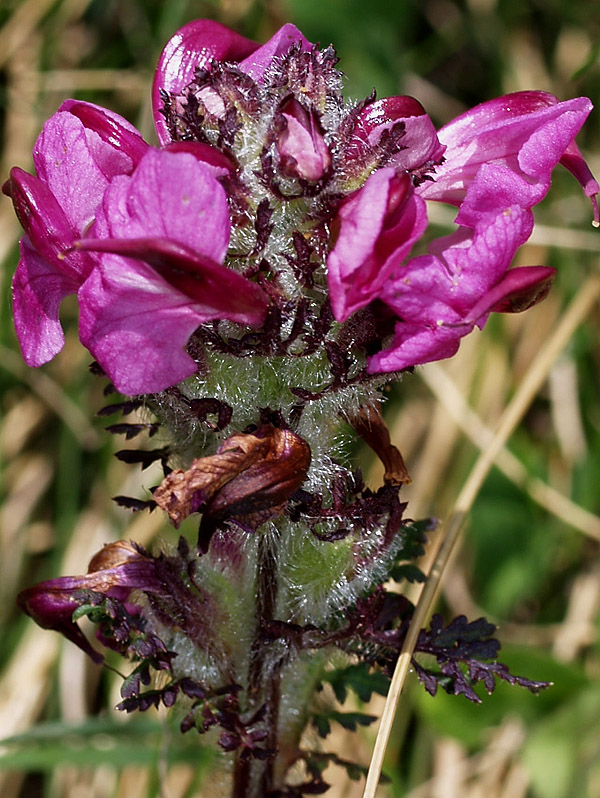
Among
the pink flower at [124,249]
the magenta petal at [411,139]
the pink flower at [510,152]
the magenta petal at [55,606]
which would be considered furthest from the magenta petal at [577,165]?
the magenta petal at [55,606]

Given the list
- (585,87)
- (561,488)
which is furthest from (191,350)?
(585,87)

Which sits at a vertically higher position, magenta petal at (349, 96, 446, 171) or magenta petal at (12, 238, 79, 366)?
magenta petal at (349, 96, 446, 171)

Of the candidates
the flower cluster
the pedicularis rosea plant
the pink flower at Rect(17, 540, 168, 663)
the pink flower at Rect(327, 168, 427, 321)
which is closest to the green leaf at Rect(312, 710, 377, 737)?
the pedicularis rosea plant

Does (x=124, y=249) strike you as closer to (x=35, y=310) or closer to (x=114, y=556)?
(x=35, y=310)

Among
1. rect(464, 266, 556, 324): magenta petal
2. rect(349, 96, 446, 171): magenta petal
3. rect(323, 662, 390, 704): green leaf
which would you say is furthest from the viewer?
rect(323, 662, 390, 704): green leaf

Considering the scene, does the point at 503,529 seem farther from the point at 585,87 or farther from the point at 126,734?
the point at 585,87

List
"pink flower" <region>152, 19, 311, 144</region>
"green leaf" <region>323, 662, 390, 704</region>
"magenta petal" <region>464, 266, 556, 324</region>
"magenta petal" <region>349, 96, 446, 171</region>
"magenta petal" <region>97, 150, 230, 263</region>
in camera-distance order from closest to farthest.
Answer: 1. "magenta petal" <region>97, 150, 230, 263</region>
2. "magenta petal" <region>464, 266, 556, 324</region>
3. "magenta petal" <region>349, 96, 446, 171</region>
4. "pink flower" <region>152, 19, 311, 144</region>
5. "green leaf" <region>323, 662, 390, 704</region>

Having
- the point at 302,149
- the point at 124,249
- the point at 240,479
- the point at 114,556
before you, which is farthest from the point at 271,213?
the point at 114,556

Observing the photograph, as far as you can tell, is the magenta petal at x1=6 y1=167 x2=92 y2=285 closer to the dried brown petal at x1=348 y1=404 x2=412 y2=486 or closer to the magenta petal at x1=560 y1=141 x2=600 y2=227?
the dried brown petal at x1=348 y1=404 x2=412 y2=486

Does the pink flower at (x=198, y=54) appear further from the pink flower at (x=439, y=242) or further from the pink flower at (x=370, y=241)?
the pink flower at (x=370, y=241)
